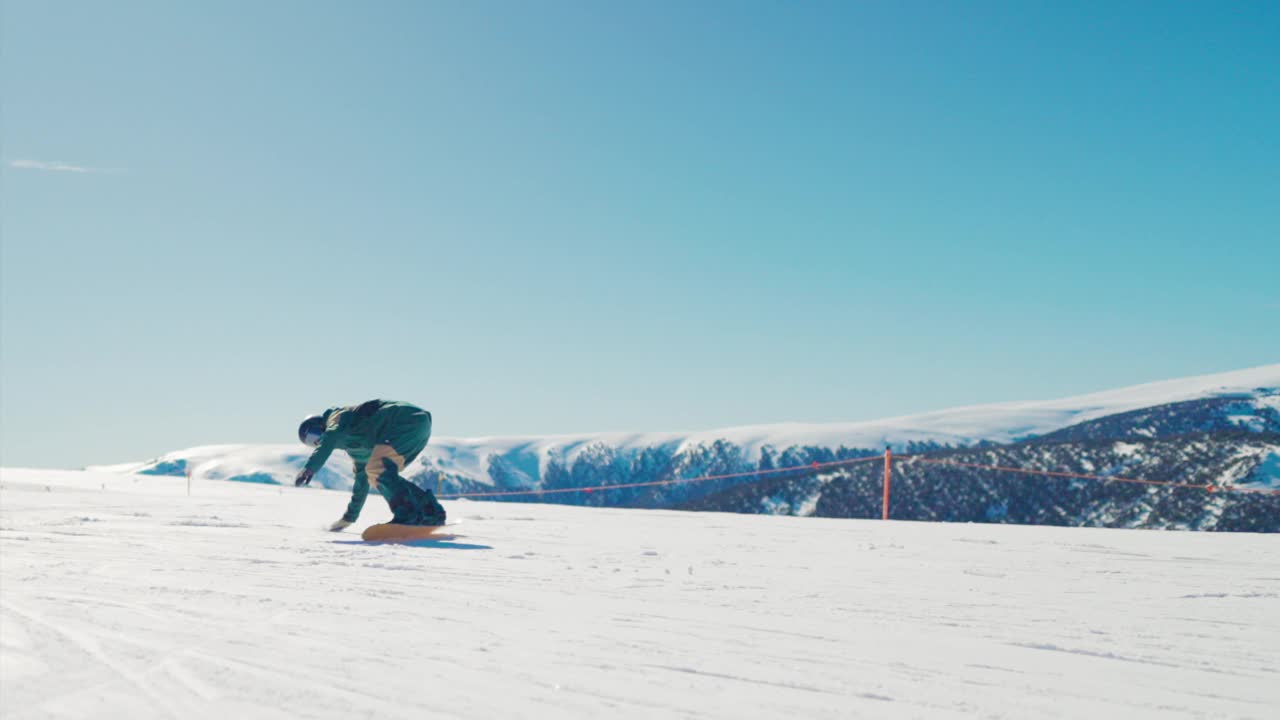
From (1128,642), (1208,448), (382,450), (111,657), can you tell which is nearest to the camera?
(111,657)

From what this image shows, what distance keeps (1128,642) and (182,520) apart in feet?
29.2

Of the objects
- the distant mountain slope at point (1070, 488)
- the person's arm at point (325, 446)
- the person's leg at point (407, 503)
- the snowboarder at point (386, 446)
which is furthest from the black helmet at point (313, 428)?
the distant mountain slope at point (1070, 488)

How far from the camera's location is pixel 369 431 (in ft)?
26.8

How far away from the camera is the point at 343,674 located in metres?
2.62

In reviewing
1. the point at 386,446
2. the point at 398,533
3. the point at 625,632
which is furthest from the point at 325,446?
the point at 625,632

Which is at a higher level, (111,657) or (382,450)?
(382,450)

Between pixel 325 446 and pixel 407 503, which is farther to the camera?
pixel 407 503

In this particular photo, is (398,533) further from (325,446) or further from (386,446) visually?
(325,446)

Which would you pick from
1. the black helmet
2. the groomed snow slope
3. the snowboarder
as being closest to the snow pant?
the snowboarder

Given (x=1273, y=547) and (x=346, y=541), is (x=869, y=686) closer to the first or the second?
(x=346, y=541)

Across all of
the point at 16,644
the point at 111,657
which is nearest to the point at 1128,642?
the point at 111,657

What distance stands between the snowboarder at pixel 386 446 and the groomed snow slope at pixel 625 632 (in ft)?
4.57

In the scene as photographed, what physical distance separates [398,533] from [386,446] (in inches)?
37.0

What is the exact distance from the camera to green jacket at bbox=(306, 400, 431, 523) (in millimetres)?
8070
